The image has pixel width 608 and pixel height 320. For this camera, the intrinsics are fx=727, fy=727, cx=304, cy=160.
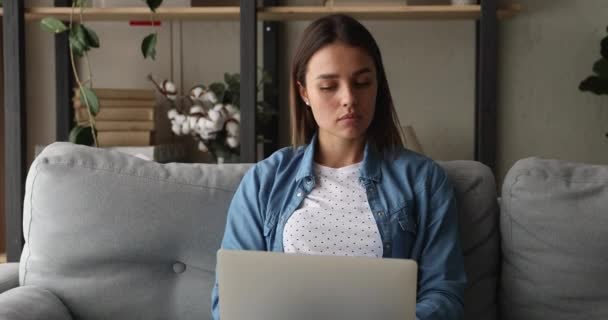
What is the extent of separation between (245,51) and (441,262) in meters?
1.03

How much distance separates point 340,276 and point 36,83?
2297mm

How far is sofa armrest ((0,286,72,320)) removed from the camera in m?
1.39

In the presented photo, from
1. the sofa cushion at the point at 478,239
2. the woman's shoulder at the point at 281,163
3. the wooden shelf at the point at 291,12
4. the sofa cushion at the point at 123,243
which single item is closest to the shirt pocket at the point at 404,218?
the sofa cushion at the point at 478,239

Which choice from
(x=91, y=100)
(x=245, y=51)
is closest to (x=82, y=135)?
(x=91, y=100)

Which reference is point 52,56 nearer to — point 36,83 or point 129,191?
point 36,83

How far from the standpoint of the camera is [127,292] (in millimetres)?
1573

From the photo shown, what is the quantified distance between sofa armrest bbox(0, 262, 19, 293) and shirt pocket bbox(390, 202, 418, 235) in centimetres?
88

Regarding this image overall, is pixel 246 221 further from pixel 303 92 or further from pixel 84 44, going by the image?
pixel 84 44

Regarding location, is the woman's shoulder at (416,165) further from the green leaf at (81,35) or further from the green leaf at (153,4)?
the green leaf at (81,35)

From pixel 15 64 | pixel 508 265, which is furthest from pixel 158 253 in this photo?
pixel 15 64

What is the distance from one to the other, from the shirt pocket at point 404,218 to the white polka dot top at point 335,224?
0.04m

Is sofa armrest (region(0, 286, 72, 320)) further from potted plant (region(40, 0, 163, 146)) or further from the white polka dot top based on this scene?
potted plant (region(40, 0, 163, 146))

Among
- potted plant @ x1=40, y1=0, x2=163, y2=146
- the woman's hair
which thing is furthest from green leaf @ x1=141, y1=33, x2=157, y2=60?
the woman's hair

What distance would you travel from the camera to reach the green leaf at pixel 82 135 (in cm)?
244
